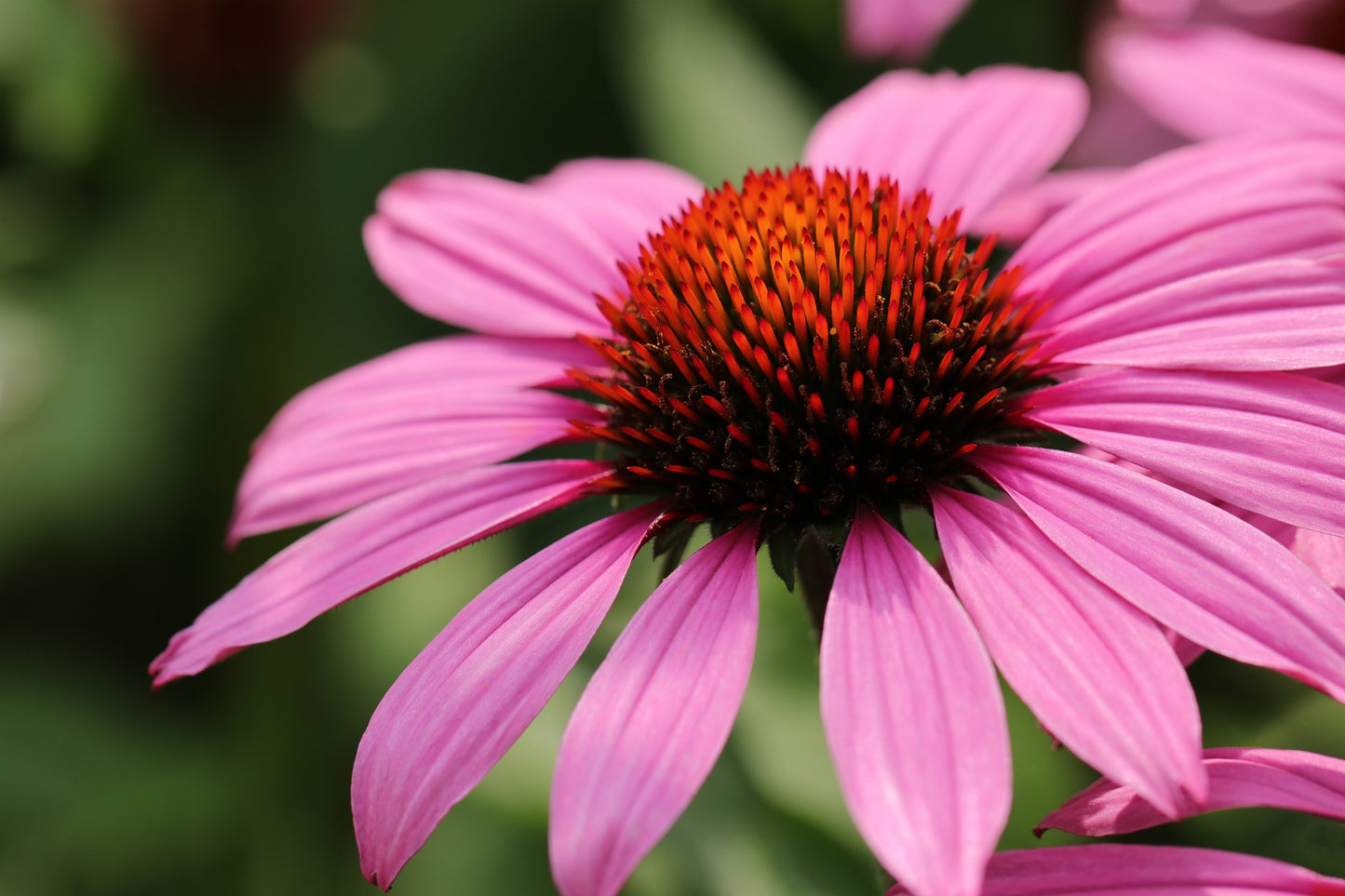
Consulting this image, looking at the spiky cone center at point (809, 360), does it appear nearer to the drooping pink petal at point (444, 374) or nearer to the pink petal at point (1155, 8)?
the drooping pink petal at point (444, 374)

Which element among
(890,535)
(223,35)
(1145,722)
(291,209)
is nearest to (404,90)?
(291,209)

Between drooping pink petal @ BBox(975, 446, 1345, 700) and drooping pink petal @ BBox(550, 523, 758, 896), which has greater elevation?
drooping pink petal @ BBox(975, 446, 1345, 700)

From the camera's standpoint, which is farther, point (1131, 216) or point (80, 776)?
point (80, 776)

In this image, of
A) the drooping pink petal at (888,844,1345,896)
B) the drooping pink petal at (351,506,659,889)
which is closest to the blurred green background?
the drooping pink petal at (351,506,659,889)

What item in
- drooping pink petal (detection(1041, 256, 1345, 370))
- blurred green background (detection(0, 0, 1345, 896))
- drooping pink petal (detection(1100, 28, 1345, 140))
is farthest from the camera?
blurred green background (detection(0, 0, 1345, 896))

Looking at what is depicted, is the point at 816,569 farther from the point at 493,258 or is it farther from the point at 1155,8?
the point at 1155,8

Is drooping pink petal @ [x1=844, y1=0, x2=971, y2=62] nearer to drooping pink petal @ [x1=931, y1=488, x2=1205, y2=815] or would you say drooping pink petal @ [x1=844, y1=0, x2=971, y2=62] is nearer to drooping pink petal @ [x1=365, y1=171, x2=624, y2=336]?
drooping pink petal @ [x1=365, y1=171, x2=624, y2=336]

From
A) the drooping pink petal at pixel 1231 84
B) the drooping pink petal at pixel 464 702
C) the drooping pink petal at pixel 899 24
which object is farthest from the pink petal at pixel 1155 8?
the drooping pink petal at pixel 464 702

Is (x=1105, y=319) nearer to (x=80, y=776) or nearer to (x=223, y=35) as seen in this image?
(x=223, y=35)
